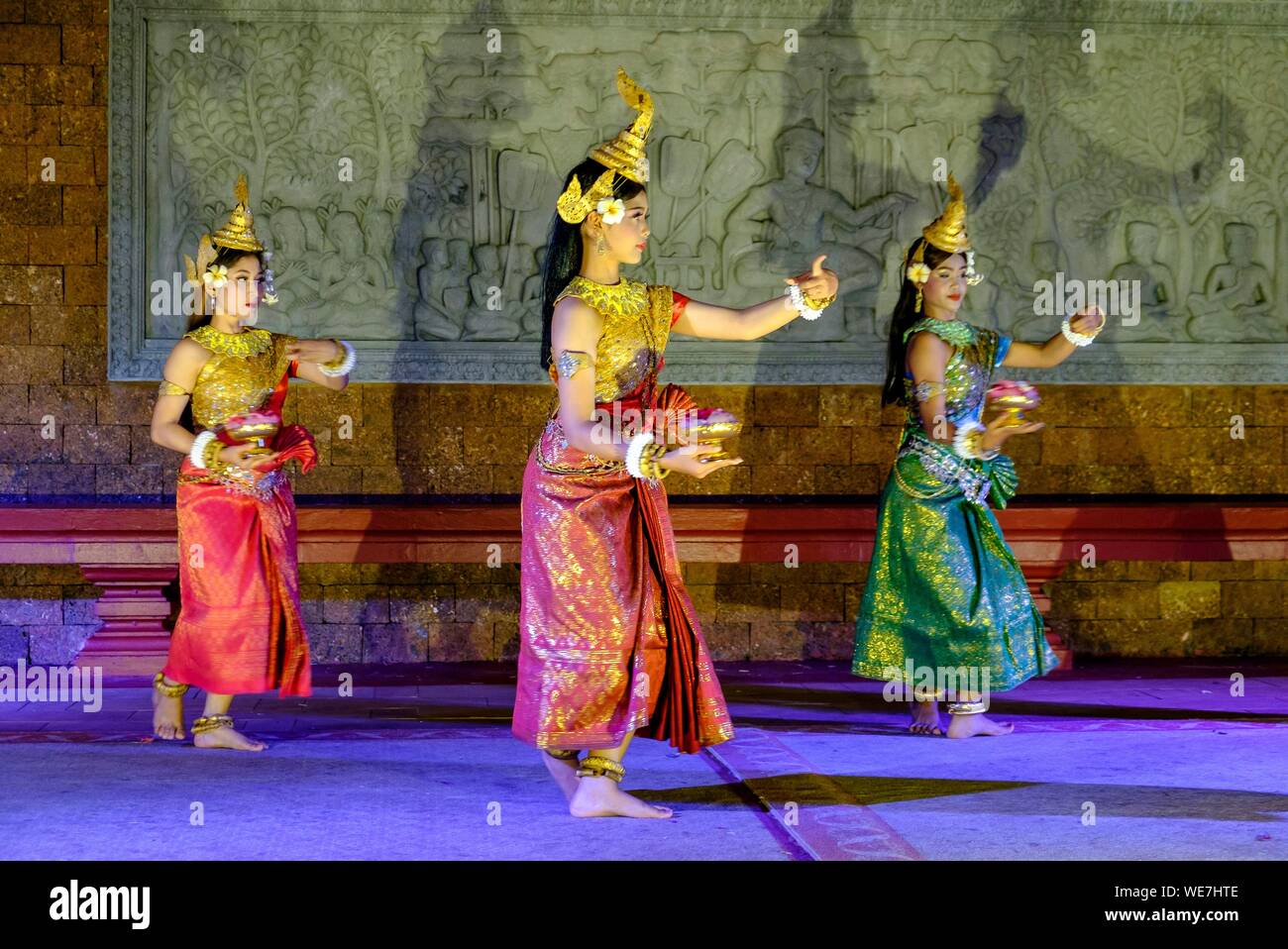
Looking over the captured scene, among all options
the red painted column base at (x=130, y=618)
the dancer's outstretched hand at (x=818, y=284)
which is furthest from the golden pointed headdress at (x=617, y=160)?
the red painted column base at (x=130, y=618)

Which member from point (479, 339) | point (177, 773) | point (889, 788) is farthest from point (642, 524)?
point (479, 339)

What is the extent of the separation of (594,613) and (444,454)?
9.70 feet

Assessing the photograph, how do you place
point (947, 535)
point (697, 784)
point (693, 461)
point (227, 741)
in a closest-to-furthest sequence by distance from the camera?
point (693, 461)
point (697, 784)
point (227, 741)
point (947, 535)

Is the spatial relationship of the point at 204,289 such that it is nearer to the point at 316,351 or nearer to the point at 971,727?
the point at 316,351

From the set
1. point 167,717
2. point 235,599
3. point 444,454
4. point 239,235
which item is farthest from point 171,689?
point 444,454

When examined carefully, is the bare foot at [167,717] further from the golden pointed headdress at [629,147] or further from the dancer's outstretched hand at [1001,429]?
the dancer's outstretched hand at [1001,429]

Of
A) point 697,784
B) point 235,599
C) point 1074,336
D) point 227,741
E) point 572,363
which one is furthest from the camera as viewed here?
point 1074,336

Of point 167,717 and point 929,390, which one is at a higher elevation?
point 929,390

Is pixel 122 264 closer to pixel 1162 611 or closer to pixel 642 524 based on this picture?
pixel 642 524

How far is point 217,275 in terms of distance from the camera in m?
4.66

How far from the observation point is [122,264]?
6242 mm

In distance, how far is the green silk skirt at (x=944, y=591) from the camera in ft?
15.7

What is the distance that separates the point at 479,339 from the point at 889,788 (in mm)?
3120

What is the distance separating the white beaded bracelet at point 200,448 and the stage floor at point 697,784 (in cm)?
84
